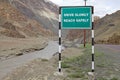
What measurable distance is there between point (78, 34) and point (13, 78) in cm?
14975

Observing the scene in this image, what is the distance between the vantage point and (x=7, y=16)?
152 metres

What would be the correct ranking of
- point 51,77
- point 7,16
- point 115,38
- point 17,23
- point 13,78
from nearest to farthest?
point 51,77, point 13,78, point 115,38, point 7,16, point 17,23

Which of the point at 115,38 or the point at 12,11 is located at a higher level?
the point at 12,11

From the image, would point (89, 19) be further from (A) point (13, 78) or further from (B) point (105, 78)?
(A) point (13, 78)

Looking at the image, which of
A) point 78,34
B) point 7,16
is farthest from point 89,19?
point 78,34

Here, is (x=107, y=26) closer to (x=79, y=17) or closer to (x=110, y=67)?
(x=110, y=67)

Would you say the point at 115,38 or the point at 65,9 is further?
the point at 115,38

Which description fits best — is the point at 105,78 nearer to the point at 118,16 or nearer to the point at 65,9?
the point at 65,9

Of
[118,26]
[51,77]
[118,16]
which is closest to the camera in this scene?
[51,77]

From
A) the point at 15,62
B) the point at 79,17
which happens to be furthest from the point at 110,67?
the point at 15,62

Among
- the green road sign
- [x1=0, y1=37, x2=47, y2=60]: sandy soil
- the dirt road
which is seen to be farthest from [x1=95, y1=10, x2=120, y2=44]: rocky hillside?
the green road sign

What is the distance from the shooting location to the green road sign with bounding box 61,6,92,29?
16.1m

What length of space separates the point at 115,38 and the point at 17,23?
80.0m

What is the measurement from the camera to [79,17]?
16.1 meters
